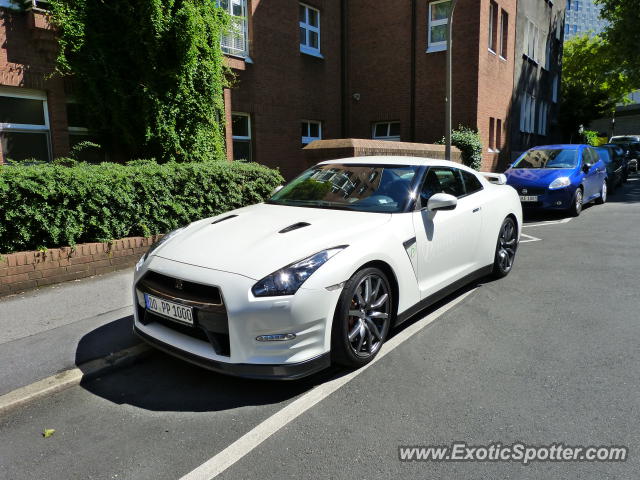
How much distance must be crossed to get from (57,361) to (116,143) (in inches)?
252

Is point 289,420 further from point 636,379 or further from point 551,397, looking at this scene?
point 636,379

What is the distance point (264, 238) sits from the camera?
3.73m

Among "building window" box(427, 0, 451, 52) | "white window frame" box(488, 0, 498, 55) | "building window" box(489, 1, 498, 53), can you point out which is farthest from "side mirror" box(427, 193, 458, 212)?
"building window" box(489, 1, 498, 53)

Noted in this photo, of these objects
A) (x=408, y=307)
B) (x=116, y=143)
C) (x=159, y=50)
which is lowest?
(x=408, y=307)

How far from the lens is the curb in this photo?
3.32m

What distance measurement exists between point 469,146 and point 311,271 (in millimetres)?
14059

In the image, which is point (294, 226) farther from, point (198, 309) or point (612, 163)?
point (612, 163)

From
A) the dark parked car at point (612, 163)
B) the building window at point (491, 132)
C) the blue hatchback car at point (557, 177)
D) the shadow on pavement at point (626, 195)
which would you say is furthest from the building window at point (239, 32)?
the shadow on pavement at point (626, 195)

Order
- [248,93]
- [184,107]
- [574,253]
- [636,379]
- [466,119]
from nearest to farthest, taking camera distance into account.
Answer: [636,379], [574,253], [184,107], [248,93], [466,119]

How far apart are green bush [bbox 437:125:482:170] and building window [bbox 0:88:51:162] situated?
39.4 ft

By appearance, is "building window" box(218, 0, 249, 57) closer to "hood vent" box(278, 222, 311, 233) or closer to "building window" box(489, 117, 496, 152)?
"hood vent" box(278, 222, 311, 233)

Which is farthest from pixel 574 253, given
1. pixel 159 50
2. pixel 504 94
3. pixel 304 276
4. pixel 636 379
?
pixel 504 94

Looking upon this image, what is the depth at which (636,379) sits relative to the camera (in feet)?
11.4

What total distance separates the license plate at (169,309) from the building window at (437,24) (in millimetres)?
16474
